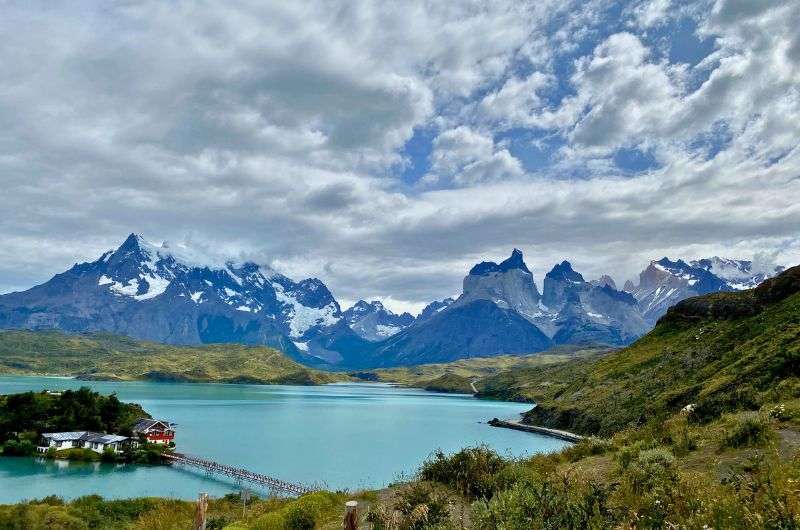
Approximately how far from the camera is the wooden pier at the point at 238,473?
7000 cm

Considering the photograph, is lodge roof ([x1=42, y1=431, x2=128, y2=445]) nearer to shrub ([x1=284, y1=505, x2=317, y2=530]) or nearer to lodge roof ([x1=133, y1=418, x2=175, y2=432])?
lodge roof ([x1=133, y1=418, x2=175, y2=432])

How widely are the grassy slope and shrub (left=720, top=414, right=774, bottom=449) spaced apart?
9.48m

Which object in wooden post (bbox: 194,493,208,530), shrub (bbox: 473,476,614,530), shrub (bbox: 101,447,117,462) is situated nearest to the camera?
shrub (bbox: 473,476,614,530)

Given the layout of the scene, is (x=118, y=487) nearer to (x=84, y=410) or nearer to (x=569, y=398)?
(x=84, y=410)

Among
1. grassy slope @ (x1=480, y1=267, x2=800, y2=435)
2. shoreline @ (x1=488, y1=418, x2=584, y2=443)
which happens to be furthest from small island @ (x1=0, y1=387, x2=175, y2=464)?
grassy slope @ (x1=480, y1=267, x2=800, y2=435)

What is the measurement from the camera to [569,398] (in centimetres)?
13812

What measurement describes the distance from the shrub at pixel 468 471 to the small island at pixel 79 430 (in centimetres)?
9849

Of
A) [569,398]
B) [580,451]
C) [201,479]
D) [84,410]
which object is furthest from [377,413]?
[580,451]

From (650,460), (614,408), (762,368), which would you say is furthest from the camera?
(614,408)

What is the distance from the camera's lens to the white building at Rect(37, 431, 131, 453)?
104562 millimetres

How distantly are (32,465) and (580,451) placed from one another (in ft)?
337

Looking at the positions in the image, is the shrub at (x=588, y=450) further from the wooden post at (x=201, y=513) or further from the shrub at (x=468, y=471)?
the wooden post at (x=201, y=513)

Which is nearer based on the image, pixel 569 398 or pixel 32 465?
pixel 32 465

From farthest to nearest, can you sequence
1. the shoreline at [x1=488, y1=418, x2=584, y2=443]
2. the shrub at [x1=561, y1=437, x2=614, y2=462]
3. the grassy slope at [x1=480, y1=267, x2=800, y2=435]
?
the shoreline at [x1=488, y1=418, x2=584, y2=443] → the grassy slope at [x1=480, y1=267, x2=800, y2=435] → the shrub at [x1=561, y1=437, x2=614, y2=462]
